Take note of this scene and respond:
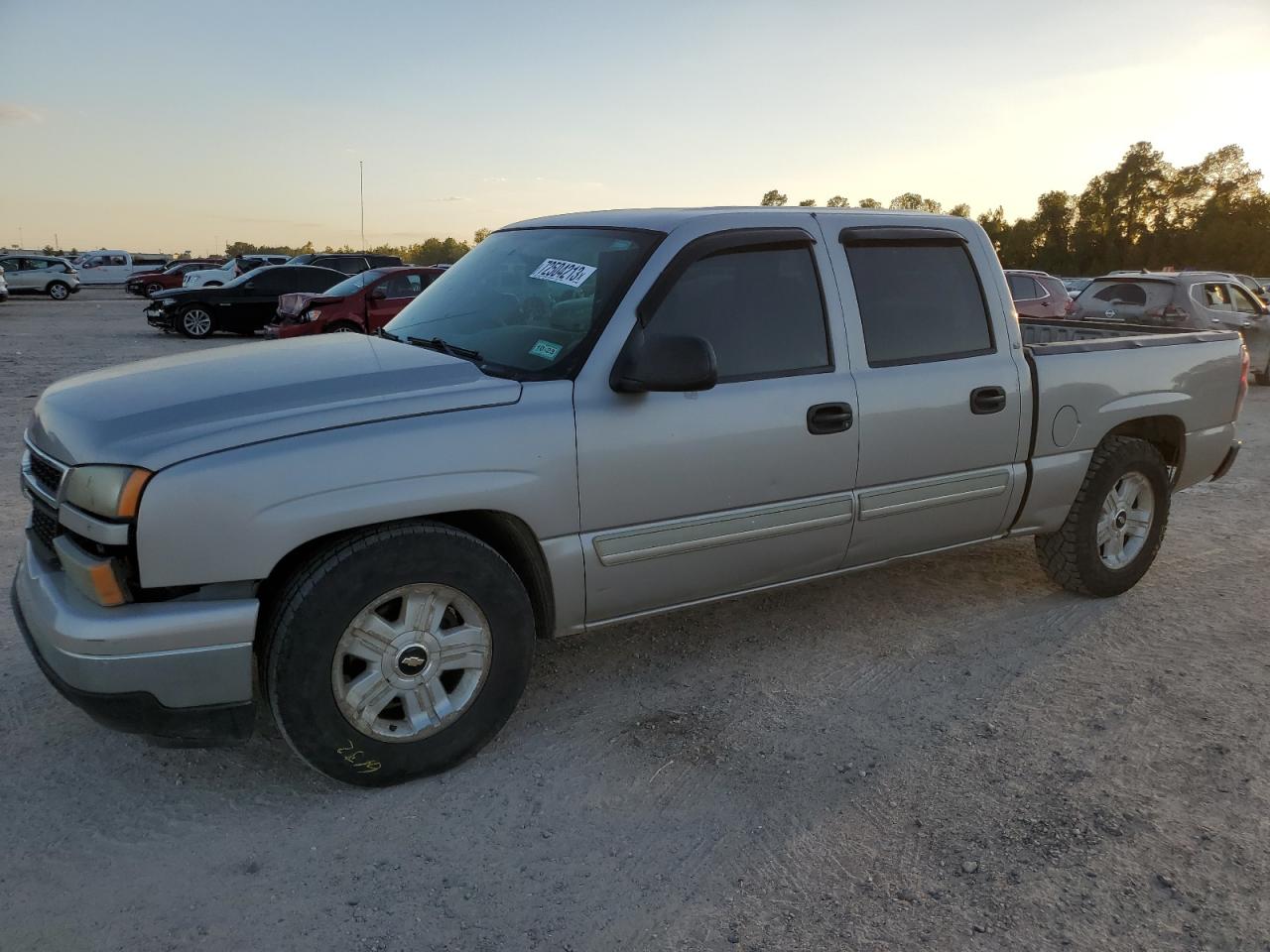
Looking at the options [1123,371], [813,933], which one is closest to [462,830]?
[813,933]

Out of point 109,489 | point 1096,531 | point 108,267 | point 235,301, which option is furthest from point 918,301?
point 108,267

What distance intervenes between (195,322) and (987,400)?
1878cm

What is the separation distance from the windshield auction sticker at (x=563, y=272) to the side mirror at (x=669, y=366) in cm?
53

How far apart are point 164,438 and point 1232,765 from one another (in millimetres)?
3619

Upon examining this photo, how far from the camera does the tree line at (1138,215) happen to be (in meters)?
69.4

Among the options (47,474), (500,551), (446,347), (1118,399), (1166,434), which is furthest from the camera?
(1166,434)

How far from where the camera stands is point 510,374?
338 cm

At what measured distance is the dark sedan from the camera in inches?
769

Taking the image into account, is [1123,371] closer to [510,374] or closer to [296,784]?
[510,374]

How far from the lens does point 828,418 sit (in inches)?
148

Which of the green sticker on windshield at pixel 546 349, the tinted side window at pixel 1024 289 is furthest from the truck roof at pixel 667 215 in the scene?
the tinted side window at pixel 1024 289

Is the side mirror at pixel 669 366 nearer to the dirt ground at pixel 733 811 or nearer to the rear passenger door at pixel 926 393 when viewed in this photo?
the rear passenger door at pixel 926 393

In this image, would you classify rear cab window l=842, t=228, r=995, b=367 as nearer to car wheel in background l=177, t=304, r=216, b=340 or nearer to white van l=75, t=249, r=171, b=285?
car wheel in background l=177, t=304, r=216, b=340

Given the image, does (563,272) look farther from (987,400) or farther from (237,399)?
(987,400)
